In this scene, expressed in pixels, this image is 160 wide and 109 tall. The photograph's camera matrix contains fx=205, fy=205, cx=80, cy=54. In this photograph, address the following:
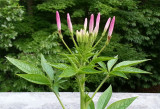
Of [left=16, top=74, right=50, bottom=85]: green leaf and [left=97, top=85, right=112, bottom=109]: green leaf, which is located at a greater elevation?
[left=16, top=74, right=50, bottom=85]: green leaf

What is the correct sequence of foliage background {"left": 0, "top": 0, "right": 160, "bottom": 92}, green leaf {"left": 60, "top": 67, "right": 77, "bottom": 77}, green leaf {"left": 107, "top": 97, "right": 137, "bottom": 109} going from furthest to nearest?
1. foliage background {"left": 0, "top": 0, "right": 160, "bottom": 92}
2. green leaf {"left": 107, "top": 97, "right": 137, "bottom": 109}
3. green leaf {"left": 60, "top": 67, "right": 77, "bottom": 77}

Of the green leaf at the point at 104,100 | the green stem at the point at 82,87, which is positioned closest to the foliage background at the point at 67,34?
the green leaf at the point at 104,100

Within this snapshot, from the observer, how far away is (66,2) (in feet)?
8.60

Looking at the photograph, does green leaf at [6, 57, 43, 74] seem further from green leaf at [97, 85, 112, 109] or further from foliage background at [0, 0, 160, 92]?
foliage background at [0, 0, 160, 92]

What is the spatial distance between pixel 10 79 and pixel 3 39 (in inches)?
21.2

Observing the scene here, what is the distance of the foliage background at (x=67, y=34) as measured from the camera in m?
2.52

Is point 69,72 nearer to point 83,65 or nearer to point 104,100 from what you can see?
point 83,65

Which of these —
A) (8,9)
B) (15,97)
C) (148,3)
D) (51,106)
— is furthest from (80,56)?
(148,3)

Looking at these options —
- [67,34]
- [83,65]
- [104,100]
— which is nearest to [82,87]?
[83,65]

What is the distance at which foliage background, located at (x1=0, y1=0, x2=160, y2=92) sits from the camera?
8.25 feet

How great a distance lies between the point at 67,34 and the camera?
8.32 feet

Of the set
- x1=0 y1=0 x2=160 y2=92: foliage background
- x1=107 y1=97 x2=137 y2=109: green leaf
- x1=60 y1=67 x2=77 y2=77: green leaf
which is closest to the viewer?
x1=60 y1=67 x2=77 y2=77: green leaf

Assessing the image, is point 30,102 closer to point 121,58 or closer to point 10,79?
point 10,79

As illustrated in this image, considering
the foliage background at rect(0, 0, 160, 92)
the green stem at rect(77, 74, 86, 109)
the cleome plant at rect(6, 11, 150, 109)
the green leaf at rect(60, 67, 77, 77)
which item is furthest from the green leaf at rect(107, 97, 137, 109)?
the foliage background at rect(0, 0, 160, 92)
